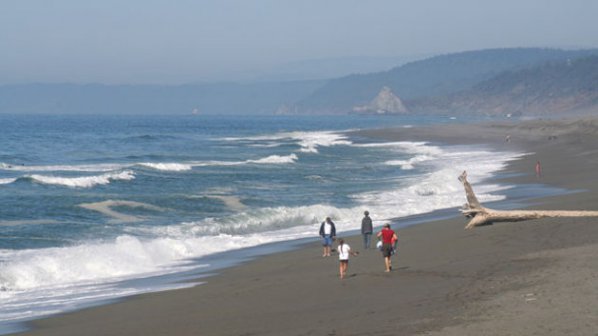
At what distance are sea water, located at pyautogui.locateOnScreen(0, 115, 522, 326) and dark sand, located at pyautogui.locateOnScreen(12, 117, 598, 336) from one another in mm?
1738

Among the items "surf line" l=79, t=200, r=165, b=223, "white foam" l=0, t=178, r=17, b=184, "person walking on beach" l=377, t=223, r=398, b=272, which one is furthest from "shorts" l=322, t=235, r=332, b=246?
"white foam" l=0, t=178, r=17, b=184

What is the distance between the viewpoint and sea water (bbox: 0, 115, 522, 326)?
20.2 m

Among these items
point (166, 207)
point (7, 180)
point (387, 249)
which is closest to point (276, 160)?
point (7, 180)

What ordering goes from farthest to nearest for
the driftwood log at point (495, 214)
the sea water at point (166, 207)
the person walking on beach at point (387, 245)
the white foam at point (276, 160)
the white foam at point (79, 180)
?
the white foam at point (276, 160) < the white foam at point (79, 180) < the driftwood log at point (495, 214) < the sea water at point (166, 207) < the person walking on beach at point (387, 245)

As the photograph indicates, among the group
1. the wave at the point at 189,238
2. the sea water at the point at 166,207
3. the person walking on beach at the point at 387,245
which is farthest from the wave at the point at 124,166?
the person walking on beach at the point at 387,245

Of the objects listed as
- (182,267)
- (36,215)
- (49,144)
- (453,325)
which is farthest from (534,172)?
(49,144)

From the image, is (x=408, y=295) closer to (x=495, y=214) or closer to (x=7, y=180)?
(x=495, y=214)

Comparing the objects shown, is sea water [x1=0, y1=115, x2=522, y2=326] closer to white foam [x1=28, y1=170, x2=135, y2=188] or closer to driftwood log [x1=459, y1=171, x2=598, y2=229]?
white foam [x1=28, y1=170, x2=135, y2=188]

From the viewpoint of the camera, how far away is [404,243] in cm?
2188

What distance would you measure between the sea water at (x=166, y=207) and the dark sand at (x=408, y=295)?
68.4 inches

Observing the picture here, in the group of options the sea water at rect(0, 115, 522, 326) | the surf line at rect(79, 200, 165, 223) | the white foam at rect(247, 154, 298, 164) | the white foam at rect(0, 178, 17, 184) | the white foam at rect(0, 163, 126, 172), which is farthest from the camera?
the white foam at rect(247, 154, 298, 164)

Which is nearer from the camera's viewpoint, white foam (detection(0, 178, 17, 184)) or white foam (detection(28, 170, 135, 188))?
white foam (detection(28, 170, 135, 188))

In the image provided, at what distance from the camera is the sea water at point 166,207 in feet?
66.4

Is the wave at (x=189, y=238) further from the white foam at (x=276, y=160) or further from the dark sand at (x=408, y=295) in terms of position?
the white foam at (x=276, y=160)
